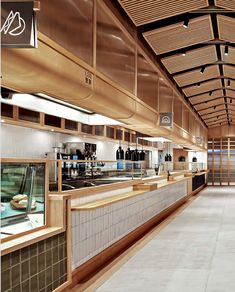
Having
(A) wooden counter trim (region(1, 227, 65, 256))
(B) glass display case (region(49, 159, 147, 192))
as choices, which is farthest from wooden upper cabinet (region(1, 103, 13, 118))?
(A) wooden counter trim (region(1, 227, 65, 256))

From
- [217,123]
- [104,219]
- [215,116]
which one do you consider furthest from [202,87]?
[217,123]

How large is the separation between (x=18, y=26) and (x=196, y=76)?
922cm

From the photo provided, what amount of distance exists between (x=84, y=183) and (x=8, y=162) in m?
2.26

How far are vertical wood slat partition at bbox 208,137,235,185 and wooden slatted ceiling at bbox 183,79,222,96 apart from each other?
537 inches

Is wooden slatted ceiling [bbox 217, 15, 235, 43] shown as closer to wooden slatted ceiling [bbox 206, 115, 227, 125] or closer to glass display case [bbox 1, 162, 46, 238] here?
glass display case [bbox 1, 162, 46, 238]

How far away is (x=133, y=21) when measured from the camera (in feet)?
21.2

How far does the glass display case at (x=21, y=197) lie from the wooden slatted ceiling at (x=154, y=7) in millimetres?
2668

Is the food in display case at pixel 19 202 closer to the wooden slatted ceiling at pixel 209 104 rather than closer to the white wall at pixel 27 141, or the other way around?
the white wall at pixel 27 141

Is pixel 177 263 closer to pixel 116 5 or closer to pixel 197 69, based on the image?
pixel 116 5

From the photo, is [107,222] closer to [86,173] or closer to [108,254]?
[108,254]

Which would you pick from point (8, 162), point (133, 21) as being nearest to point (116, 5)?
point (133, 21)

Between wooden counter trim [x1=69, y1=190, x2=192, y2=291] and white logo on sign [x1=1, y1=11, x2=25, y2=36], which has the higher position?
white logo on sign [x1=1, y1=11, x2=25, y2=36]

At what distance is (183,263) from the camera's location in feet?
→ 20.1

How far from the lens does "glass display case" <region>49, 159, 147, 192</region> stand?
502 cm
